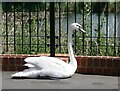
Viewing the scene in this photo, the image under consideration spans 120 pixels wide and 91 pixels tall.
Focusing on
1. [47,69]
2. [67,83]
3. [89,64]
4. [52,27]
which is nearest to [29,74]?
[47,69]

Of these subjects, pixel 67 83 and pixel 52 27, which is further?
pixel 52 27

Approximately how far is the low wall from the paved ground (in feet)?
0.95

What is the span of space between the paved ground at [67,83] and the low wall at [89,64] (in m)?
0.29

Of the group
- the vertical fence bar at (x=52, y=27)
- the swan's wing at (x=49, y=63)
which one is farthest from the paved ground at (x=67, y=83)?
the vertical fence bar at (x=52, y=27)

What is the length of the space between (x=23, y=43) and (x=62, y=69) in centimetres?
187

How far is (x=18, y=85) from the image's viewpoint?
23.3 ft

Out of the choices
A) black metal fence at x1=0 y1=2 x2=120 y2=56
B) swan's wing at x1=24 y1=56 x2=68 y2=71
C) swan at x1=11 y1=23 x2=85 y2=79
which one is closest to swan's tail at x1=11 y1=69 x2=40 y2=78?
swan at x1=11 y1=23 x2=85 y2=79

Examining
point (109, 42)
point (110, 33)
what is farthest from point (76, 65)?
point (110, 33)

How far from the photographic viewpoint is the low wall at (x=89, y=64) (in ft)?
27.3

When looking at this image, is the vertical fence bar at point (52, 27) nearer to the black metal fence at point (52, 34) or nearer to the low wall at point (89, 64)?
the black metal fence at point (52, 34)

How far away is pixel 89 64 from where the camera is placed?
331 inches

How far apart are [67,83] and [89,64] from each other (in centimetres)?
121

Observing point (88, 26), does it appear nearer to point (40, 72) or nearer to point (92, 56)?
point (92, 56)

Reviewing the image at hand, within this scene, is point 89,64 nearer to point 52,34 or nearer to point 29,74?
point 52,34
